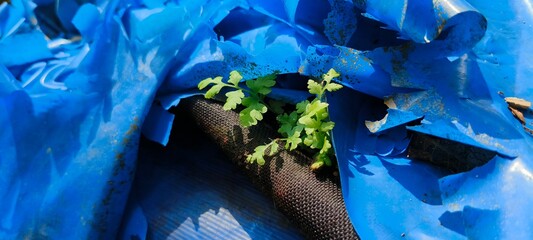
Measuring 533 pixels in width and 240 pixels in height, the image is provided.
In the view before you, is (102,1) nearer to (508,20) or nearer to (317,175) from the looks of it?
(317,175)

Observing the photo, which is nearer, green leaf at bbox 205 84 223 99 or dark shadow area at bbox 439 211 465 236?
dark shadow area at bbox 439 211 465 236

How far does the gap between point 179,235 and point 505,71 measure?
1.01 m

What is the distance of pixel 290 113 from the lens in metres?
1.48

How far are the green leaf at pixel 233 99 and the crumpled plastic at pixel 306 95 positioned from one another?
93 mm

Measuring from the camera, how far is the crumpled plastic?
4.12 ft

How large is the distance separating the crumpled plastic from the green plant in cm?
4

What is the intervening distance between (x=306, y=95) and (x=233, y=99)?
21 cm

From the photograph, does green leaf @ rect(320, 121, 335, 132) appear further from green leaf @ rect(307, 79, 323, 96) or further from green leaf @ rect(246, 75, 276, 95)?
green leaf @ rect(246, 75, 276, 95)

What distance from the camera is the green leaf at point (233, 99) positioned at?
4.63 ft

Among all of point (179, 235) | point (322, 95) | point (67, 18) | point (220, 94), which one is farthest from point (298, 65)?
point (67, 18)

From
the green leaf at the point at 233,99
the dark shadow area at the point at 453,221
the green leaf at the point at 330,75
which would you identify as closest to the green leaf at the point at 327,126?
the green leaf at the point at 330,75

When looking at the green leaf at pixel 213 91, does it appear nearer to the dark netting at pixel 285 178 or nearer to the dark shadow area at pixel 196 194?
the dark netting at pixel 285 178

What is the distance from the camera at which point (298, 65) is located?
146cm

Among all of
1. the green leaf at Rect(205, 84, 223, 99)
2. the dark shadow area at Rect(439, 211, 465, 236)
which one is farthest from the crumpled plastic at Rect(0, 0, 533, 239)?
the green leaf at Rect(205, 84, 223, 99)
